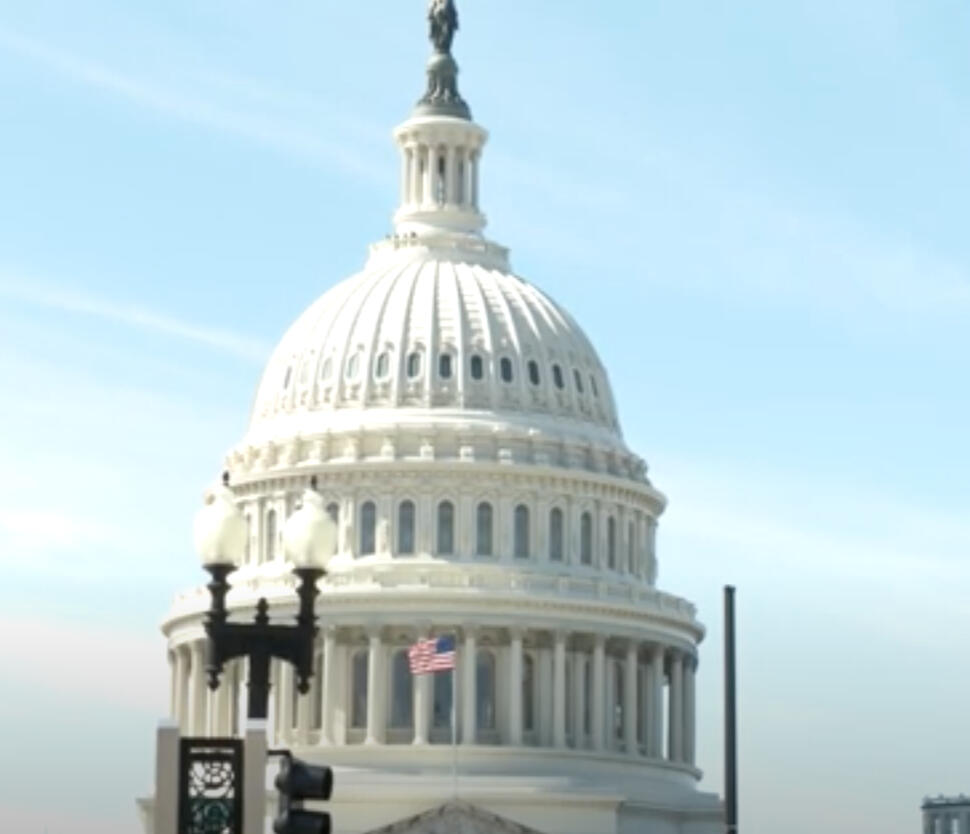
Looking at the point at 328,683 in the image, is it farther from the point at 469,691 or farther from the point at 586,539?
the point at 586,539

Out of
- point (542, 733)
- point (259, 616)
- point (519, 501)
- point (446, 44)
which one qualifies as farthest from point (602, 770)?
point (259, 616)

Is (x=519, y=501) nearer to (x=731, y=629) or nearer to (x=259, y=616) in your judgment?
(x=731, y=629)

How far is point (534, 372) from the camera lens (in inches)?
5423

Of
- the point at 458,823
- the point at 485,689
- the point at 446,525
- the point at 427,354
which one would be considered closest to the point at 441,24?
the point at 427,354

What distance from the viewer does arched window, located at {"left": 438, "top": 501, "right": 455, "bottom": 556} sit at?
135m

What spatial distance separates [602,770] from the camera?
13200 cm

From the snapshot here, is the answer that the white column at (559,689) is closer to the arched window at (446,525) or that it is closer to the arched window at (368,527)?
the arched window at (446,525)

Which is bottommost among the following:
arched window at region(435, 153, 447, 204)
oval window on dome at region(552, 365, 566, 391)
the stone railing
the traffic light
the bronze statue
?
the traffic light

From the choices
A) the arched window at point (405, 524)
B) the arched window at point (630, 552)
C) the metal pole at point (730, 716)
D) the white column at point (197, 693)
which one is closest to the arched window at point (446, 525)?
the arched window at point (405, 524)

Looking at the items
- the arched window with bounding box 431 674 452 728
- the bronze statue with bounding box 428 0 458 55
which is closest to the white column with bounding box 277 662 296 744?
the arched window with bounding box 431 674 452 728

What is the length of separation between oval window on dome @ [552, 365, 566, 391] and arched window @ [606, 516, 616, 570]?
20.5 ft

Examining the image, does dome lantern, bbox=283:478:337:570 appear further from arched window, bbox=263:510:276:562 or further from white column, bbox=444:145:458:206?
white column, bbox=444:145:458:206

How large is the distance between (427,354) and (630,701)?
57.3ft

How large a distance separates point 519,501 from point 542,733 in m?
10.3
